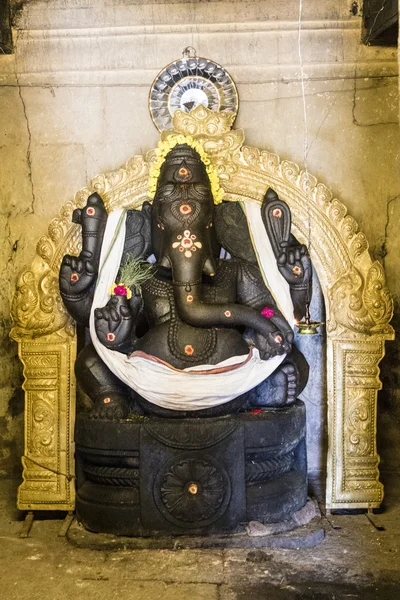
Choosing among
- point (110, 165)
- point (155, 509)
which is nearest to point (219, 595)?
point (155, 509)

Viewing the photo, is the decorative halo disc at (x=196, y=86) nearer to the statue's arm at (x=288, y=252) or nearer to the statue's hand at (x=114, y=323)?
the statue's arm at (x=288, y=252)

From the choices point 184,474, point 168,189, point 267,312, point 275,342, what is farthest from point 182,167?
point 184,474

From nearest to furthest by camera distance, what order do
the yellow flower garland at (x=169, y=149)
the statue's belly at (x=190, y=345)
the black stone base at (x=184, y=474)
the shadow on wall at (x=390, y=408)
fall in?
1. the black stone base at (x=184, y=474)
2. the statue's belly at (x=190, y=345)
3. the yellow flower garland at (x=169, y=149)
4. the shadow on wall at (x=390, y=408)

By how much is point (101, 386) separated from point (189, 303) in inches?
28.5

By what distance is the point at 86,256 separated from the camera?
209 inches

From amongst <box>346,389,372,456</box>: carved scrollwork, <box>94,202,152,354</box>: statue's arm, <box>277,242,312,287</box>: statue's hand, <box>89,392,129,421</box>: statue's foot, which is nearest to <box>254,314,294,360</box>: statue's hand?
<box>277,242,312,287</box>: statue's hand

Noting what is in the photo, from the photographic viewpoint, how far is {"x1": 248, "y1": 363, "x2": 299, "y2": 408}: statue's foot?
17.2 ft

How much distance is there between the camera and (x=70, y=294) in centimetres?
529

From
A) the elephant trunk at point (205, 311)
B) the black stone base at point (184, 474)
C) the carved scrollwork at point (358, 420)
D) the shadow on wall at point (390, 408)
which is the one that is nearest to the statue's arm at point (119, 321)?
the elephant trunk at point (205, 311)

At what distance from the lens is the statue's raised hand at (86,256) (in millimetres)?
5270

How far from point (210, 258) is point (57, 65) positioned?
1789 millimetres

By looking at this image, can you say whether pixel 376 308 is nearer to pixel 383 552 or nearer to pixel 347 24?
pixel 383 552

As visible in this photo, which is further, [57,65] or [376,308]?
[57,65]

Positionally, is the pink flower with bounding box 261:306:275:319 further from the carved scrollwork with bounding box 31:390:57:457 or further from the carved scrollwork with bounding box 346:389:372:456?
the carved scrollwork with bounding box 31:390:57:457
